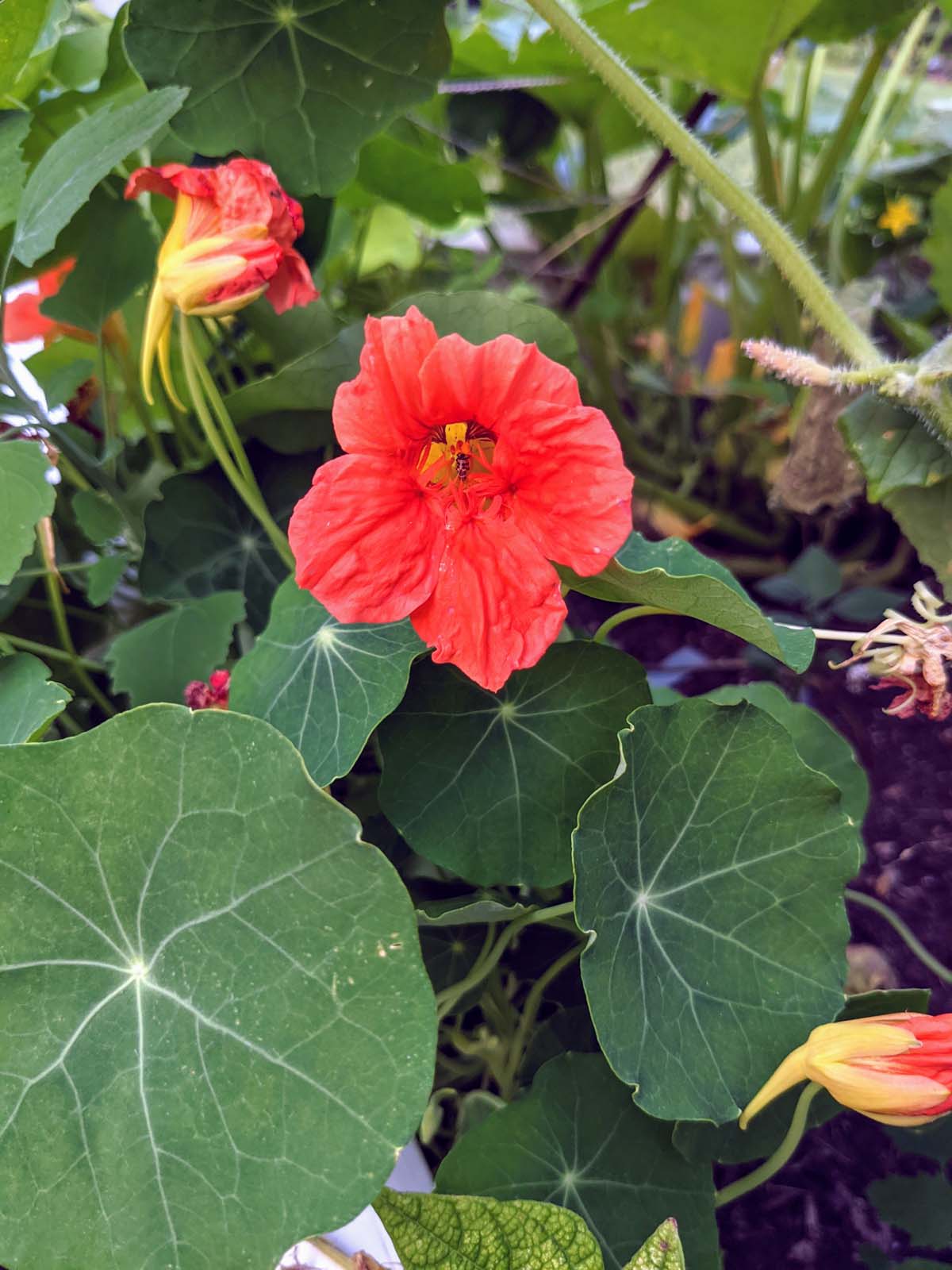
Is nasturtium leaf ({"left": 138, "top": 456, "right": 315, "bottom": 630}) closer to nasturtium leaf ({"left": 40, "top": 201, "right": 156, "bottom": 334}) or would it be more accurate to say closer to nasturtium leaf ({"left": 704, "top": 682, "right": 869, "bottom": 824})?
nasturtium leaf ({"left": 40, "top": 201, "right": 156, "bottom": 334})

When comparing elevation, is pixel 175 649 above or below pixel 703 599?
below

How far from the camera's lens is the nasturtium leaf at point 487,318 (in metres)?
0.61

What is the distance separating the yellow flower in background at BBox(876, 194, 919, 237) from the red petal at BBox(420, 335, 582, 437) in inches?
34.5

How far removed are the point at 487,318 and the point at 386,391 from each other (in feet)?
0.69

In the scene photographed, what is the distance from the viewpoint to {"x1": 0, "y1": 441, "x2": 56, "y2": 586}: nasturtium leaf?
0.56 m

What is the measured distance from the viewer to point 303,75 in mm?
683

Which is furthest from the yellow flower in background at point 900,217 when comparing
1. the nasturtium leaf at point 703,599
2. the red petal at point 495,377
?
the red petal at point 495,377

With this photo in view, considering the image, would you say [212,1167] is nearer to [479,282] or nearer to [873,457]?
[873,457]

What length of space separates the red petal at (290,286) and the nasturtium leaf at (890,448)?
0.39m

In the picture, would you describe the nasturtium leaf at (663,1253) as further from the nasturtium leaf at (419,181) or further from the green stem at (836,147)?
the green stem at (836,147)

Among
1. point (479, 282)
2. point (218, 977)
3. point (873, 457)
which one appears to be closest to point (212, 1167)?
point (218, 977)

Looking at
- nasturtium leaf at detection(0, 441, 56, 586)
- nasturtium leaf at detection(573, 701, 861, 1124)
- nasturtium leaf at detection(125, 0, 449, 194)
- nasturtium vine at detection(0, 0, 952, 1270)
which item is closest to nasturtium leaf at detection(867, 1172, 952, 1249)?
nasturtium vine at detection(0, 0, 952, 1270)

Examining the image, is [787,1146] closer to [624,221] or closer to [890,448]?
[890,448]

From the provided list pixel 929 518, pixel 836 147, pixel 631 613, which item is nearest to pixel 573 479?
pixel 631 613
